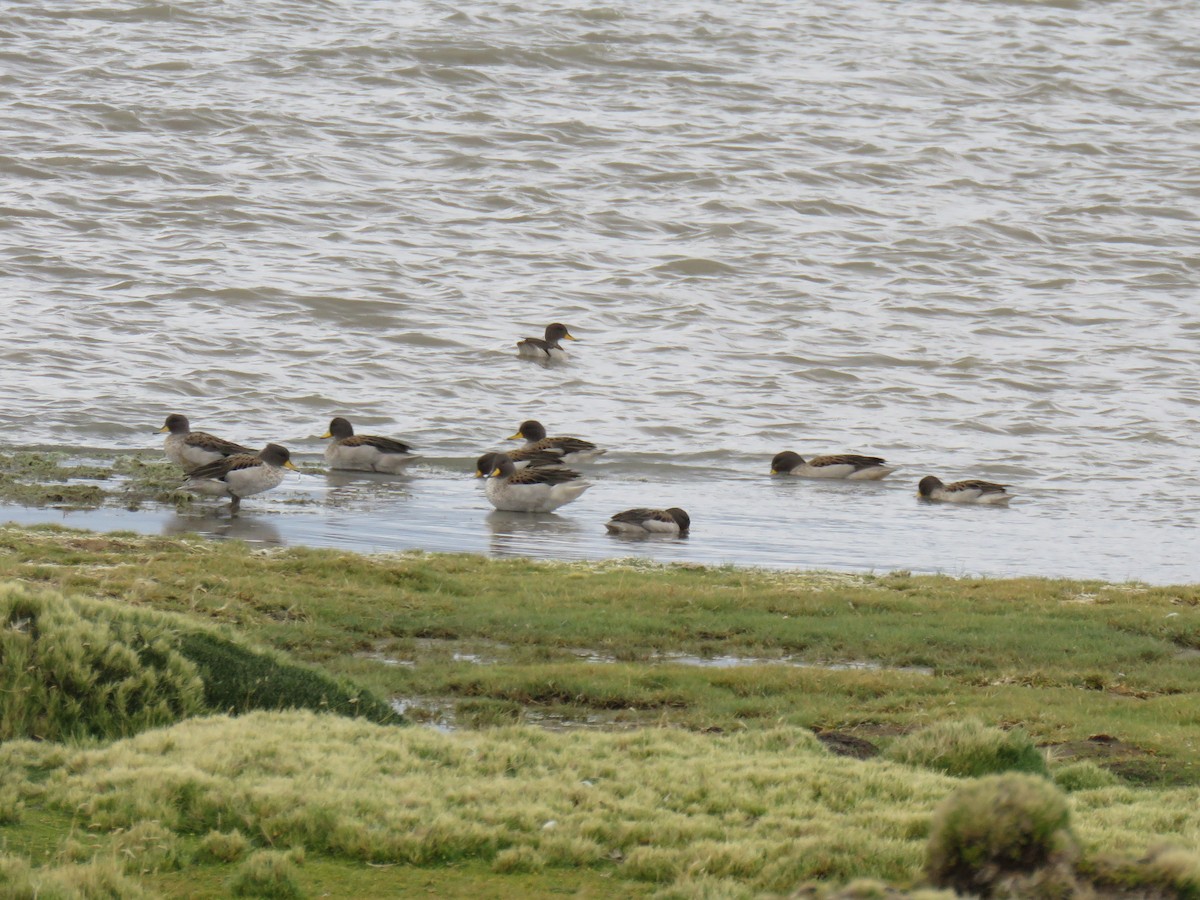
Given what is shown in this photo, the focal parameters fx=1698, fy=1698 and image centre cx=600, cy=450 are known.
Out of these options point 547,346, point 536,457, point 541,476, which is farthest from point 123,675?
point 547,346

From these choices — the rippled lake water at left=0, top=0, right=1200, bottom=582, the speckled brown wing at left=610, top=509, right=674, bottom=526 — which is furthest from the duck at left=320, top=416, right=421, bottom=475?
the speckled brown wing at left=610, top=509, right=674, bottom=526

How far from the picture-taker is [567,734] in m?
8.40

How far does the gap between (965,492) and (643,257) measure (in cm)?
1484

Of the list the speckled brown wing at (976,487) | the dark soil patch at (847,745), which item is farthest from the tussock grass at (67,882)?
the speckled brown wing at (976,487)

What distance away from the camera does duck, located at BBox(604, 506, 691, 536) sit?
17266mm

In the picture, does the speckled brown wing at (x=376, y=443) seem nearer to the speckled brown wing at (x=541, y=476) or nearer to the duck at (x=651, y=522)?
the speckled brown wing at (x=541, y=476)

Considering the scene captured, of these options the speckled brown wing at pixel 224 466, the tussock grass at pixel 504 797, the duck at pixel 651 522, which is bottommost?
the tussock grass at pixel 504 797

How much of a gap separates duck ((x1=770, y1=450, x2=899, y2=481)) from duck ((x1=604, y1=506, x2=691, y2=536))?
4536mm

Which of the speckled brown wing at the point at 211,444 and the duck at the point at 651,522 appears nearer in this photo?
the duck at the point at 651,522

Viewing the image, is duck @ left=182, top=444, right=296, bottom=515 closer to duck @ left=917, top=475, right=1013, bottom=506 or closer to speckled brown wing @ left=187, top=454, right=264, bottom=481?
speckled brown wing @ left=187, top=454, right=264, bottom=481

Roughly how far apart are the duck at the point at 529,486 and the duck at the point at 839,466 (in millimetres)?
3683

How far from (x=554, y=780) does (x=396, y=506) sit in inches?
449

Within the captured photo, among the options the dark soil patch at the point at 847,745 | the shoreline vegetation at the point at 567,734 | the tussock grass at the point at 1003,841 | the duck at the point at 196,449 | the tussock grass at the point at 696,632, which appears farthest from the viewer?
the duck at the point at 196,449

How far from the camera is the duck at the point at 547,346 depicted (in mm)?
27375
